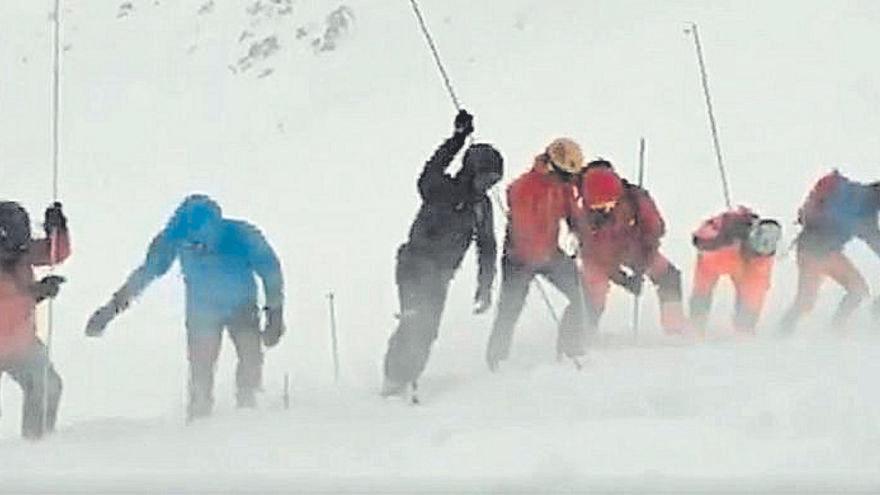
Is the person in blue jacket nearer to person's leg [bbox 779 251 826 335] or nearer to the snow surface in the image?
the snow surface

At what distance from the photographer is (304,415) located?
1052 centimetres

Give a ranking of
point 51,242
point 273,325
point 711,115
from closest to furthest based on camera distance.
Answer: point 51,242 < point 273,325 < point 711,115

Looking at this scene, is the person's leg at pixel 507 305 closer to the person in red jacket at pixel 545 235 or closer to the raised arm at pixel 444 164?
the person in red jacket at pixel 545 235

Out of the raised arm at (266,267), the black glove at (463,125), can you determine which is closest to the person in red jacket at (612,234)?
the black glove at (463,125)

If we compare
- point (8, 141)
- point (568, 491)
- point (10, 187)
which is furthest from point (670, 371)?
point (8, 141)

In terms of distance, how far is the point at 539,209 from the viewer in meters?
11.9

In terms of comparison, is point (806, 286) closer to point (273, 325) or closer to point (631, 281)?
point (631, 281)

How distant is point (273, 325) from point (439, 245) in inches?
44.9

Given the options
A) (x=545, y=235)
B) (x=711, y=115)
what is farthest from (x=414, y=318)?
(x=711, y=115)

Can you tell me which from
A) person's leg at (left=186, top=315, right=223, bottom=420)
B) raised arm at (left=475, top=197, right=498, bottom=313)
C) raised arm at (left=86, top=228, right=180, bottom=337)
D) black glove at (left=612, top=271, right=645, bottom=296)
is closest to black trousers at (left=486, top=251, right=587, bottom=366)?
raised arm at (left=475, top=197, right=498, bottom=313)

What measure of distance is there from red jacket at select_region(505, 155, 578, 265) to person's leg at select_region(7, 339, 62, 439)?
9.67 ft

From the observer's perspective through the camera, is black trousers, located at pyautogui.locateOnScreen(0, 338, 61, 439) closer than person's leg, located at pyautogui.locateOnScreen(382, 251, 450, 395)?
Yes

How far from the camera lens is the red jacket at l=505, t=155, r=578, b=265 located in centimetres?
1188

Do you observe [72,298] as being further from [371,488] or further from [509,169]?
[371,488]
